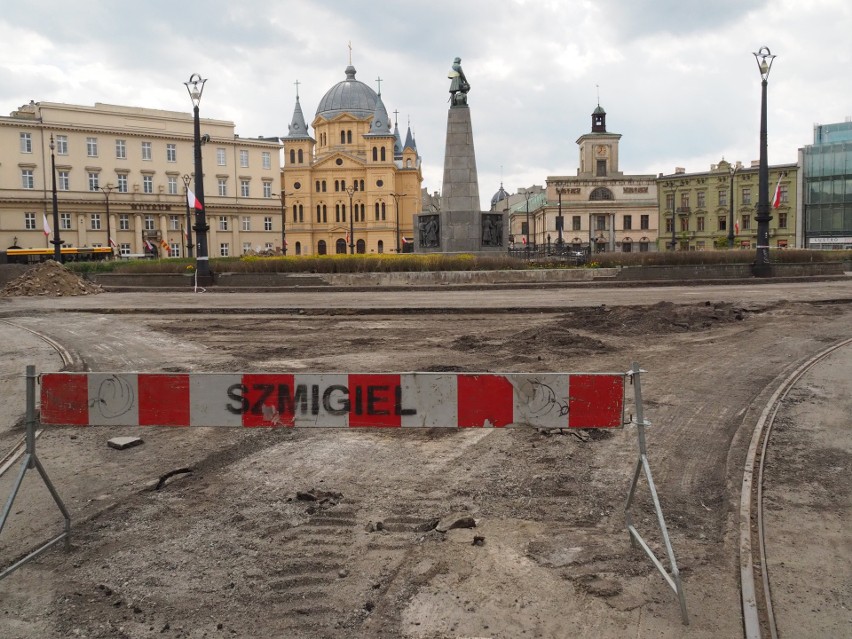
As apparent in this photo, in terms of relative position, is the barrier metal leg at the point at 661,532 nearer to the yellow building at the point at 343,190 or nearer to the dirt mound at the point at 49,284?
the dirt mound at the point at 49,284

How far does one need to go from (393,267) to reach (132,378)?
24.2 metres

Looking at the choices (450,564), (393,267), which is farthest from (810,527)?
(393,267)

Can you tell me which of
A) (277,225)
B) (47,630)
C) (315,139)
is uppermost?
(315,139)

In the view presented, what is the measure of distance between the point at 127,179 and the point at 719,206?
229 ft

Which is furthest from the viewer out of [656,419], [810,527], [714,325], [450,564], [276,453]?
[714,325]

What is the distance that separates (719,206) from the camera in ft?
282

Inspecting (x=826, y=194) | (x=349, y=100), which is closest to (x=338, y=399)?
(x=826, y=194)

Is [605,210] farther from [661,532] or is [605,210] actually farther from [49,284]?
[661,532]

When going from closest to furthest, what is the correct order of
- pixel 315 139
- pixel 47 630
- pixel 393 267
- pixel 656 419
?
pixel 47 630
pixel 656 419
pixel 393 267
pixel 315 139

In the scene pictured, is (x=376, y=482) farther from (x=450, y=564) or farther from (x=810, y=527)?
(x=810, y=527)

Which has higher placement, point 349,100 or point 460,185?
point 349,100

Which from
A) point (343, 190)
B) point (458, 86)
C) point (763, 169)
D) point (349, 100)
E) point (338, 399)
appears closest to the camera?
point (338, 399)

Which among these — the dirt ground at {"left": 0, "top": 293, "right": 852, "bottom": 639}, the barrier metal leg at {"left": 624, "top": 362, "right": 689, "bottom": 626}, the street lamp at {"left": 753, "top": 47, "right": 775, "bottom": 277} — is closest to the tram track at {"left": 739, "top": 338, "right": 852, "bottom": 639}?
the dirt ground at {"left": 0, "top": 293, "right": 852, "bottom": 639}

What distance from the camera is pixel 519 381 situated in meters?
4.73
